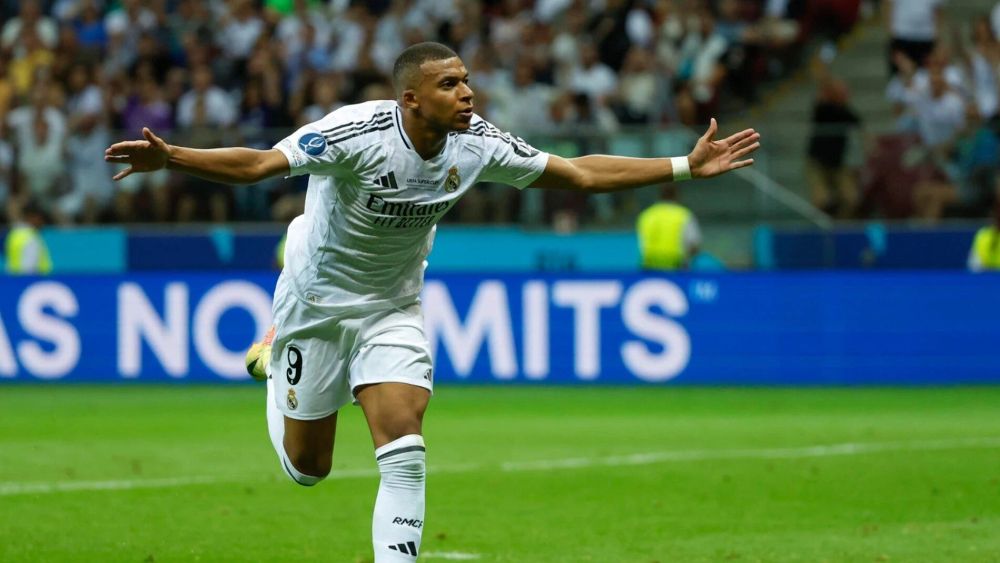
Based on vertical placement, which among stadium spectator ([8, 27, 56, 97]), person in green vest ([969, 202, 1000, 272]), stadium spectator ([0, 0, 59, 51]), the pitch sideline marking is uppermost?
stadium spectator ([0, 0, 59, 51])

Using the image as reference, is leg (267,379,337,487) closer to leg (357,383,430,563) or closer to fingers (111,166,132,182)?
leg (357,383,430,563)

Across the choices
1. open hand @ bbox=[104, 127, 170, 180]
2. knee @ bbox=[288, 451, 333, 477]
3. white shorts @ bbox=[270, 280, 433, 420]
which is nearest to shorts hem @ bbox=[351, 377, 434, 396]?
white shorts @ bbox=[270, 280, 433, 420]

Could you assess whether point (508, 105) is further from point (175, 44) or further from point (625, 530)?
point (625, 530)

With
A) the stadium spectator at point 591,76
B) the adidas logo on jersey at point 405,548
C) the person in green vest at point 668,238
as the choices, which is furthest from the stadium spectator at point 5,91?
the adidas logo on jersey at point 405,548

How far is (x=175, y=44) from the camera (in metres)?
22.4

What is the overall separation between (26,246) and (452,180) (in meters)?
12.7

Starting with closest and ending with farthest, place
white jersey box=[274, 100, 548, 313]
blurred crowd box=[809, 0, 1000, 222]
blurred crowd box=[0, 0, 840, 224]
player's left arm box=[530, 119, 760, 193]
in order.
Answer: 1. white jersey box=[274, 100, 548, 313]
2. player's left arm box=[530, 119, 760, 193]
3. blurred crowd box=[809, 0, 1000, 222]
4. blurred crowd box=[0, 0, 840, 224]

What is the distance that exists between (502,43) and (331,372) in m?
14.4

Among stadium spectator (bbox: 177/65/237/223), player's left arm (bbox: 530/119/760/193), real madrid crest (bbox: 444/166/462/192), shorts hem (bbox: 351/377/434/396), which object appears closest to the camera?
shorts hem (bbox: 351/377/434/396)

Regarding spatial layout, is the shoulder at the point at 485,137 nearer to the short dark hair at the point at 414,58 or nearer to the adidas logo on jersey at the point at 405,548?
the short dark hair at the point at 414,58

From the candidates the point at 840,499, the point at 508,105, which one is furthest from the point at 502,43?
the point at 840,499

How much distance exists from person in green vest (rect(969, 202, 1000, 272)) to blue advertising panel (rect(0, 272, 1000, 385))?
23.5 inches

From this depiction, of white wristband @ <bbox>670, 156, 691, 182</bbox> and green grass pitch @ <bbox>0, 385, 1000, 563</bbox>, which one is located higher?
white wristband @ <bbox>670, 156, 691, 182</bbox>

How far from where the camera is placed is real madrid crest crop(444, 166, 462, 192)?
22.8ft
